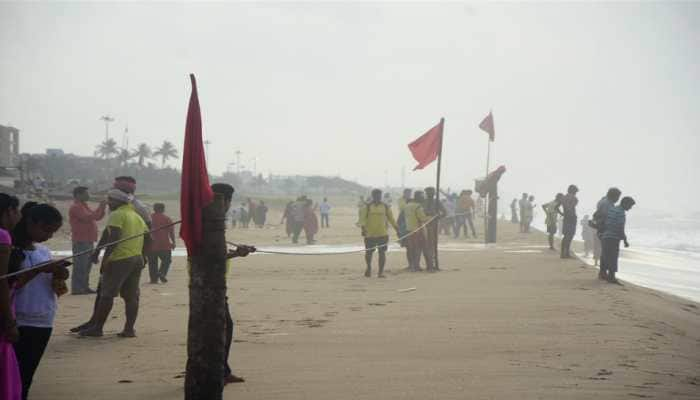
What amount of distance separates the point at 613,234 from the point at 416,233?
473 centimetres

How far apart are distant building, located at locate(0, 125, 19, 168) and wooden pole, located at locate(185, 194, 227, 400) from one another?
202 ft

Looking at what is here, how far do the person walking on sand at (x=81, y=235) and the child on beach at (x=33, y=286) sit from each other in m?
7.52

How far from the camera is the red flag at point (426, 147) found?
60.1ft

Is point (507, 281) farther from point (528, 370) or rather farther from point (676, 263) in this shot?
point (676, 263)

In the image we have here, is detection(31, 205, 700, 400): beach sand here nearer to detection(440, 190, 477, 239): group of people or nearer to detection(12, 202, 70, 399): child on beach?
detection(12, 202, 70, 399): child on beach

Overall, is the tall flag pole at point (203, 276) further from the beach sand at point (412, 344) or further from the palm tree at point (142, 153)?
the palm tree at point (142, 153)

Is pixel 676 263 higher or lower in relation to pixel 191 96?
lower

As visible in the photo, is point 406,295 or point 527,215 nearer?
point 406,295

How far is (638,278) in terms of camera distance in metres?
19.6

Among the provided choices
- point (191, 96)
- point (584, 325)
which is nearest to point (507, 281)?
point (584, 325)

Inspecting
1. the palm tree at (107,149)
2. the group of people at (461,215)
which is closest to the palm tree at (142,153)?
the palm tree at (107,149)

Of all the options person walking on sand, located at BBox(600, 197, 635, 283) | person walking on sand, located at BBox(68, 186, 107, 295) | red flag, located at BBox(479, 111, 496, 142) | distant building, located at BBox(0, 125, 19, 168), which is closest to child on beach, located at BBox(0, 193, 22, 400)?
person walking on sand, located at BBox(68, 186, 107, 295)

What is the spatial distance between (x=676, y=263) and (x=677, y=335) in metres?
20.6

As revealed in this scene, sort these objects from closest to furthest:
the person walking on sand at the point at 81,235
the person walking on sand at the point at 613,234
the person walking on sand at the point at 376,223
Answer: the person walking on sand at the point at 81,235
the person walking on sand at the point at 613,234
the person walking on sand at the point at 376,223
